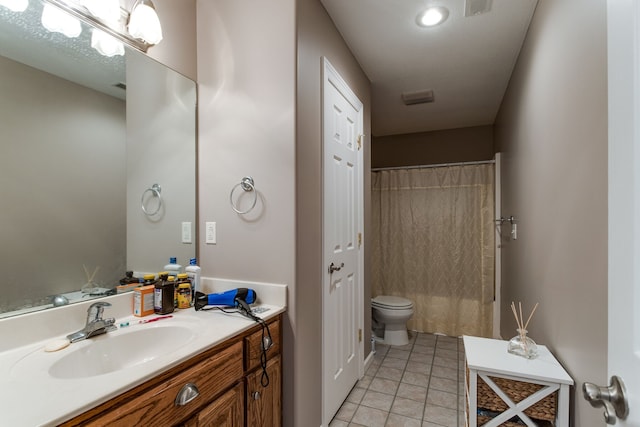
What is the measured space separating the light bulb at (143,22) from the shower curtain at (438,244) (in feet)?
9.28

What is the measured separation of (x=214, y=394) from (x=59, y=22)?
147cm

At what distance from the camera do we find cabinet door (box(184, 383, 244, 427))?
97 cm

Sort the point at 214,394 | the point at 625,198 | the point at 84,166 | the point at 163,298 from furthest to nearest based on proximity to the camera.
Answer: the point at 163,298 → the point at 84,166 → the point at 214,394 → the point at 625,198

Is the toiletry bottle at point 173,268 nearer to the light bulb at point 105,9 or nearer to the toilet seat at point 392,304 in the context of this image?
the light bulb at point 105,9

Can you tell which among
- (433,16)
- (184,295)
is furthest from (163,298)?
(433,16)

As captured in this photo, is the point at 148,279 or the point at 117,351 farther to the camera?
the point at 148,279

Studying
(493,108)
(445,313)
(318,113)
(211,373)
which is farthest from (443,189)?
(211,373)

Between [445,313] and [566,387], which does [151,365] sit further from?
[445,313]

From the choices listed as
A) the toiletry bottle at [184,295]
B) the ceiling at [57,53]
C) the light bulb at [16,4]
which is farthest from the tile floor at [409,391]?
the light bulb at [16,4]

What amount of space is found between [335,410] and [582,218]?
66.4 inches

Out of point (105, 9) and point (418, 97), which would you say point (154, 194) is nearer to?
point (105, 9)

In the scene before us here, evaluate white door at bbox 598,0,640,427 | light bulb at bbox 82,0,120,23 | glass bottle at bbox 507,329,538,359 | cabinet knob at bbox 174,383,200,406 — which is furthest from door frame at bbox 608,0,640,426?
light bulb at bbox 82,0,120,23

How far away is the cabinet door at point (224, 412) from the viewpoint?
97 cm

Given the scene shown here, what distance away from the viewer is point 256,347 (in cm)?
125
